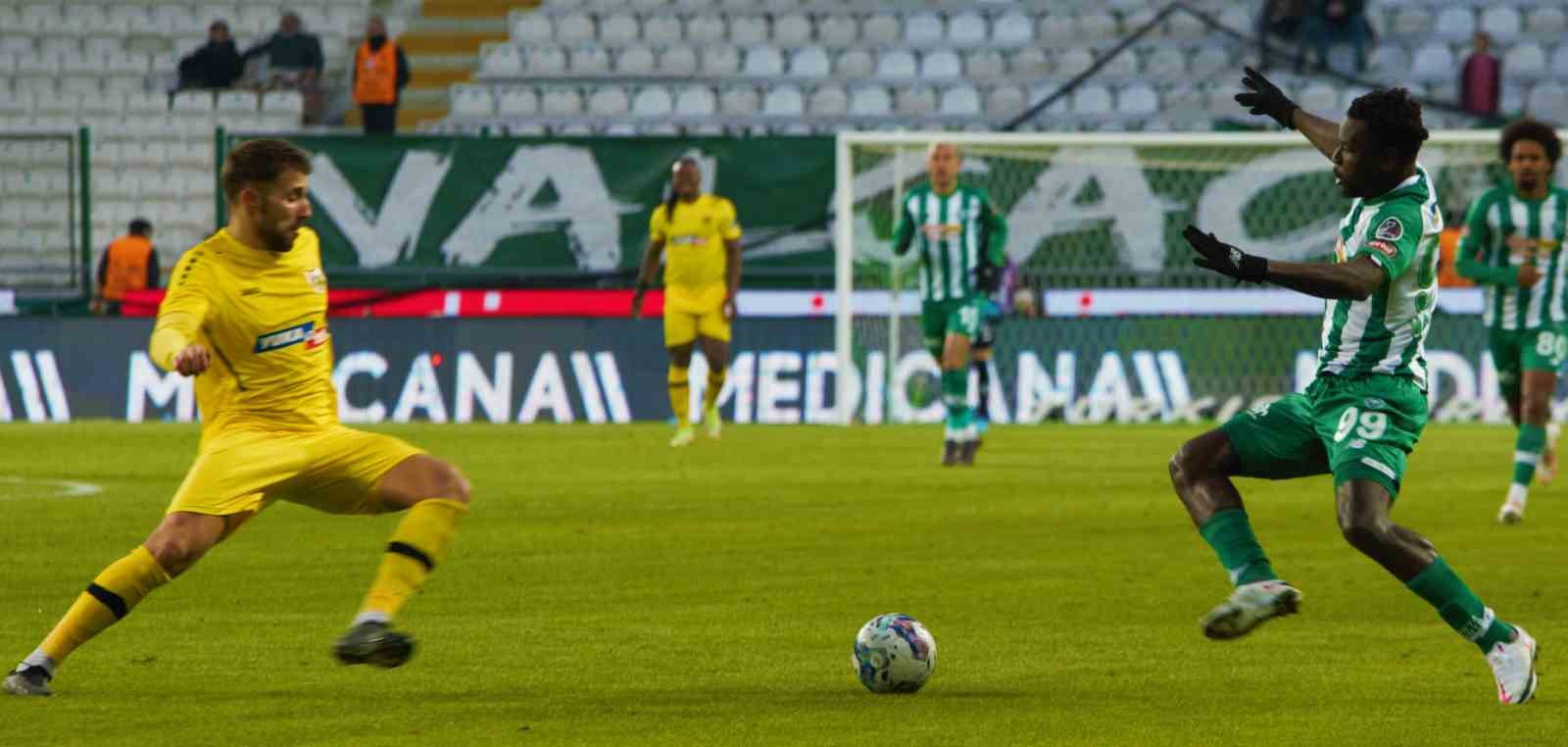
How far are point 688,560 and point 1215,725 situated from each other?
4.44 m

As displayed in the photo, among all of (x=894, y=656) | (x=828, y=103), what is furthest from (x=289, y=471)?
(x=828, y=103)

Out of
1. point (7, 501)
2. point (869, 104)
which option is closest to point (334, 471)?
point (7, 501)

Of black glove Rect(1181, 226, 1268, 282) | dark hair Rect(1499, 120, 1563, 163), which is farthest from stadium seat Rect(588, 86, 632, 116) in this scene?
black glove Rect(1181, 226, 1268, 282)

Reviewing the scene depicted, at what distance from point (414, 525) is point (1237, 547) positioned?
7.29 feet

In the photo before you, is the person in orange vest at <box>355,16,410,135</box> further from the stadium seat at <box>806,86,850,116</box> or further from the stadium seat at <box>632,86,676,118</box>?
the stadium seat at <box>806,86,850,116</box>

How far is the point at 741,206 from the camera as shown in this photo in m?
23.6

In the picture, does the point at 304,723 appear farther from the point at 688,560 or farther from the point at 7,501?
the point at 7,501

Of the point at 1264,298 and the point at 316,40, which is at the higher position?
the point at 316,40

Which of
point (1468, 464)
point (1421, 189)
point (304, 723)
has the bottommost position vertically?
point (1468, 464)

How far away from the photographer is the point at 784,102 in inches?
1080

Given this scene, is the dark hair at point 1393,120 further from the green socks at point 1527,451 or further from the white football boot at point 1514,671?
the green socks at point 1527,451

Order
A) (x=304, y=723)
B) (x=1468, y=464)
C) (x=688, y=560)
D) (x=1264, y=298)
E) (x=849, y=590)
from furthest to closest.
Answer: (x=1264, y=298) < (x=1468, y=464) < (x=688, y=560) < (x=849, y=590) < (x=304, y=723)

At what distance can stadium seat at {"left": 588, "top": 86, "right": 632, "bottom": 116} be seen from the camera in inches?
1096

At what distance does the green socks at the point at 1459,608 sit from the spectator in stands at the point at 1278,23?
2049cm
